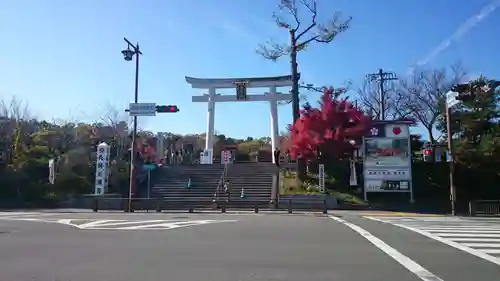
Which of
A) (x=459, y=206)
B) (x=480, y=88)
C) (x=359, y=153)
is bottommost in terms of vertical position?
(x=459, y=206)

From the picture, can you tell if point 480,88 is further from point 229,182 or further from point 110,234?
point 110,234

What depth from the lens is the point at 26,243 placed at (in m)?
12.8

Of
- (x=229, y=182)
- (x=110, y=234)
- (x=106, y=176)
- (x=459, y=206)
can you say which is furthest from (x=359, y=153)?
(x=110, y=234)

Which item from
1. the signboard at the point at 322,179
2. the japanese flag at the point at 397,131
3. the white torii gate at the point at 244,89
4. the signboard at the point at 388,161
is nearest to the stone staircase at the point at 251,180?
the signboard at the point at 322,179

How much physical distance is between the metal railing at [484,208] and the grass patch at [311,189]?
8.53 m

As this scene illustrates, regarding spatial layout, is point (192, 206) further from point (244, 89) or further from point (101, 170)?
point (244, 89)

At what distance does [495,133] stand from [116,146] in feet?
118

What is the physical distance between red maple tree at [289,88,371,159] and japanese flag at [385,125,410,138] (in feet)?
4.94

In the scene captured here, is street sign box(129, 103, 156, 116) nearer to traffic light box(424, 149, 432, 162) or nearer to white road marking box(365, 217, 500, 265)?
white road marking box(365, 217, 500, 265)

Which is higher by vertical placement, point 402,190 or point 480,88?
point 480,88

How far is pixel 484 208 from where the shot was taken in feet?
89.3

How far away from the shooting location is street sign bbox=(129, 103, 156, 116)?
27.8 metres

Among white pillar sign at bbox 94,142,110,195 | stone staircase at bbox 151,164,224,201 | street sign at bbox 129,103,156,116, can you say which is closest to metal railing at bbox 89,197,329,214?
white pillar sign at bbox 94,142,110,195

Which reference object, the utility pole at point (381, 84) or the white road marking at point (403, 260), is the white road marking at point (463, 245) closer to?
the white road marking at point (403, 260)
